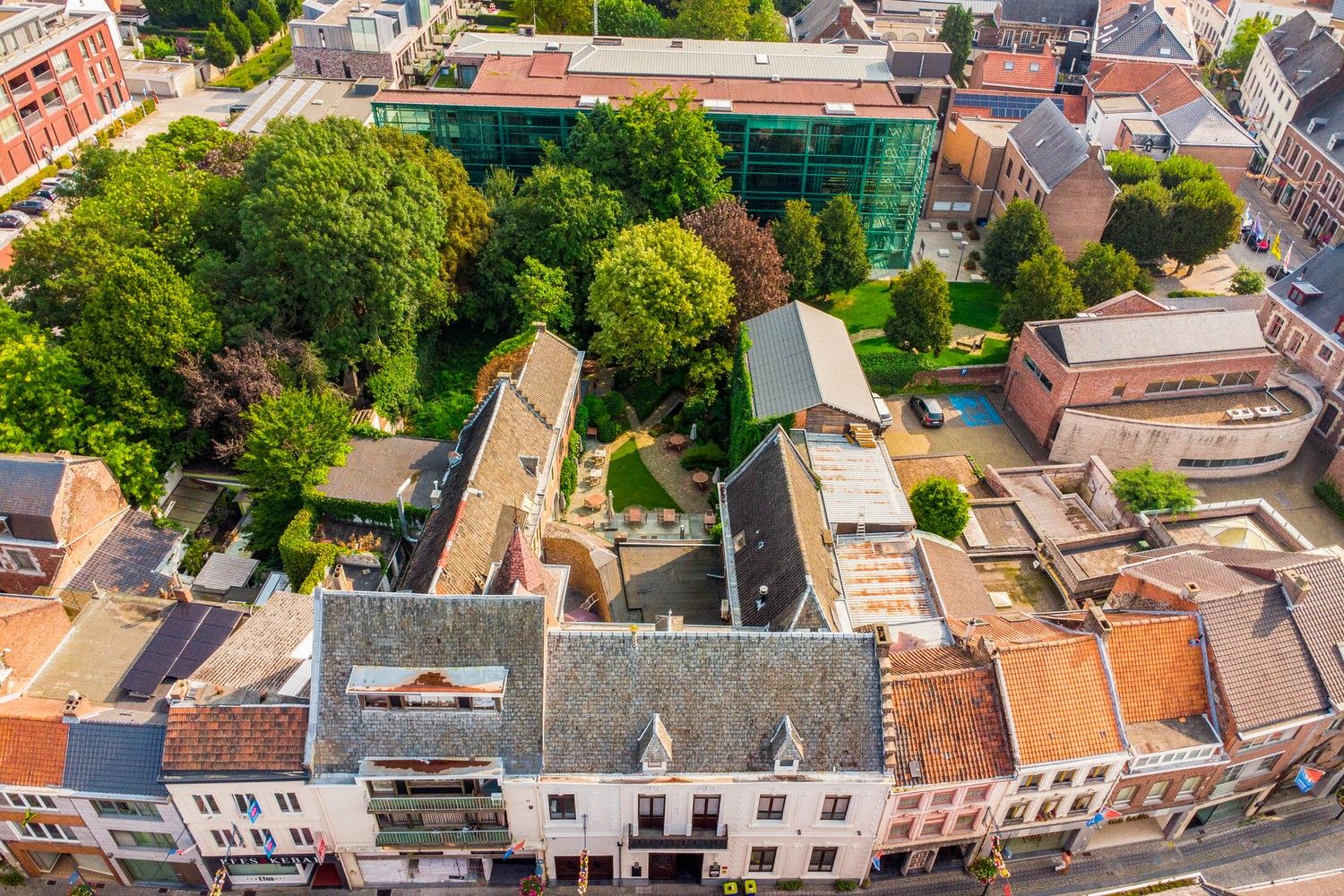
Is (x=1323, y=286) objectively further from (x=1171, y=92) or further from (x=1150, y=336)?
(x=1171, y=92)

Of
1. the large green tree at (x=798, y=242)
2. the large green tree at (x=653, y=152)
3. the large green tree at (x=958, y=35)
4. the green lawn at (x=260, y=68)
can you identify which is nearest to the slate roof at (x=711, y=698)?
the large green tree at (x=798, y=242)

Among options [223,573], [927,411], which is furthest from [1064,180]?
[223,573]

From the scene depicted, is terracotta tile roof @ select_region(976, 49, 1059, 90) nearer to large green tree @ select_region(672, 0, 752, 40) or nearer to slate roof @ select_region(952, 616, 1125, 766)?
large green tree @ select_region(672, 0, 752, 40)

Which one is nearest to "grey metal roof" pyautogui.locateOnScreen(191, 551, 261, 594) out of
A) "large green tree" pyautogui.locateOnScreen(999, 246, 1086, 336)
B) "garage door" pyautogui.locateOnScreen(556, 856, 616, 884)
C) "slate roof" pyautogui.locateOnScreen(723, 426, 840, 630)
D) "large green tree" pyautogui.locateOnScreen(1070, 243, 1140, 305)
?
"garage door" pyautogui.locateOnScreen(556, 856, 616, 884)

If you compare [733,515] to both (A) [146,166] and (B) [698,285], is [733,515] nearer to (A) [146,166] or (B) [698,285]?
(B) [698,285]

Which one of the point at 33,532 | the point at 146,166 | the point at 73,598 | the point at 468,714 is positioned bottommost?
the point at 73,598

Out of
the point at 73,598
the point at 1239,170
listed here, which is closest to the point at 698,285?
the point at 73,598
